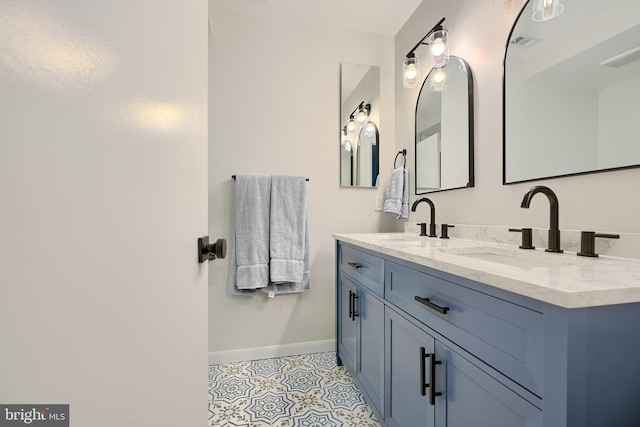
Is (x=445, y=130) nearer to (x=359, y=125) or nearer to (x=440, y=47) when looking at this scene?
(x=440, y=47)

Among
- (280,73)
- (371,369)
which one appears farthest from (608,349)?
(280,73)

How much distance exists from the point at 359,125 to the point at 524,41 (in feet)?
3.72

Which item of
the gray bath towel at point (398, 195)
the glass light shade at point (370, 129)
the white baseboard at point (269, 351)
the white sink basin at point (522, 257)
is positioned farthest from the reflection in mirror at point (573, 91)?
the white baseboard at point (269, 351)

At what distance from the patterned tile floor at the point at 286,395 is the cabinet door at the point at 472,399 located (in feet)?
2.38

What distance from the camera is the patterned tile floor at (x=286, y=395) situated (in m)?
1.37

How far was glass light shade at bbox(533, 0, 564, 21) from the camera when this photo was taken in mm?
1024

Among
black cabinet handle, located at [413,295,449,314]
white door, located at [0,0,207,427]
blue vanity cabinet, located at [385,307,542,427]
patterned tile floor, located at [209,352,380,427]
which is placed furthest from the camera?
patterned tile floor, located at [209,352,380,427]

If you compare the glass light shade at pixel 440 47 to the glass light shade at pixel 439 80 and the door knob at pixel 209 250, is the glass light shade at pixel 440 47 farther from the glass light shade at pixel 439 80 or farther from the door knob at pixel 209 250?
the door knob at pixel 209 250

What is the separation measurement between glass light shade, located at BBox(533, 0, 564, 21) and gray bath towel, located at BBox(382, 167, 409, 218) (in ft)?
3.41

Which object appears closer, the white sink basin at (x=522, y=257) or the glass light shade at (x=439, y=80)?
the white sink basin at (x=522, y=257)

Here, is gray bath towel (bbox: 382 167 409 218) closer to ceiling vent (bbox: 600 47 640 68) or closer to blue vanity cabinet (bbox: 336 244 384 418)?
blue vanity cabinet (bbox: 336 244 384 418)

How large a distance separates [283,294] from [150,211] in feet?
5.67

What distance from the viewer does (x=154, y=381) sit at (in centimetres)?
41

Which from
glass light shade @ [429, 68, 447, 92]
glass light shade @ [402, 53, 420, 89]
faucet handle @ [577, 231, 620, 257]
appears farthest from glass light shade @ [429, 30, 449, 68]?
faucet handle @ [577, 231, 620, 257]
